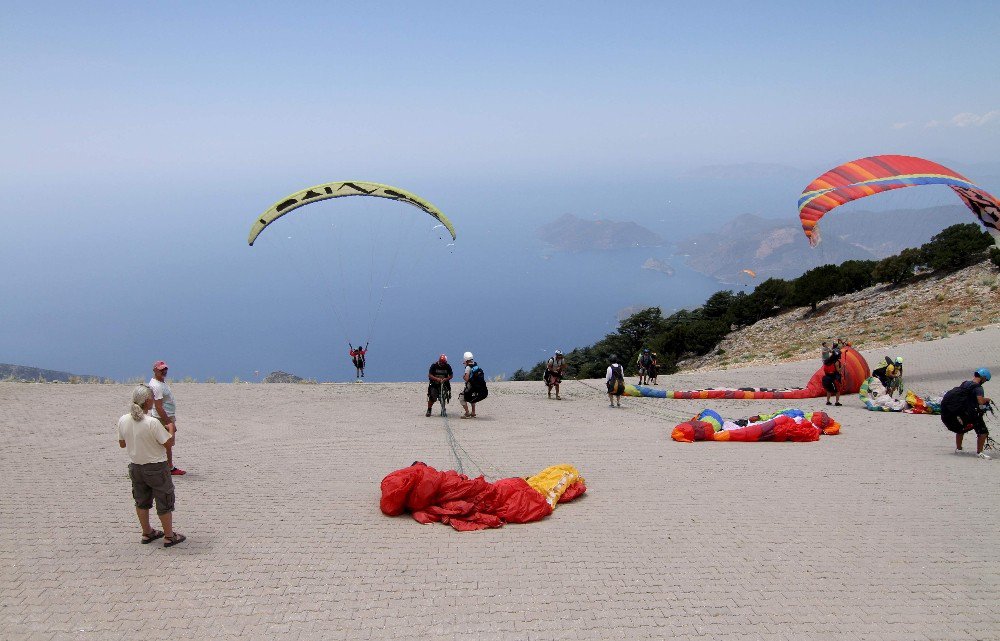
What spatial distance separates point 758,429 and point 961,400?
11.0 feet

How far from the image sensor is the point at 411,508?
27.3ft

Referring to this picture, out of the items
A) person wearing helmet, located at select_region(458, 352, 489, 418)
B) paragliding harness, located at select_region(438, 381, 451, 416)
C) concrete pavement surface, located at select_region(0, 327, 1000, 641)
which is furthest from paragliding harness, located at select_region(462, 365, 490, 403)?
concrete pavement surface, located at select_region(0, 327, 1000, 641)

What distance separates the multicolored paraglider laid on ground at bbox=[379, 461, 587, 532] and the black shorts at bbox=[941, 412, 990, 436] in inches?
295

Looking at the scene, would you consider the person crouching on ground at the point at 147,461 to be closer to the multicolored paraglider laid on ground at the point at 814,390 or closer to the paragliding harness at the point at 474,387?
the paragliding harness at the point at 474,387

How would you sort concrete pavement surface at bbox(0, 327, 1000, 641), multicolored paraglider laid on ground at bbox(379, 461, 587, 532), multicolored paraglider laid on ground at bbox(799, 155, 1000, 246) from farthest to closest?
multicolored paraglider laid on ground at bbox(799, 155, 1000, 246), multicolored paraglider laid on ground at bbox(379, 461, 587, 532), concrete pavement surface at bbox(0, 327, 1000, 641)

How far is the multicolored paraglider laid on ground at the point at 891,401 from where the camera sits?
15.9m

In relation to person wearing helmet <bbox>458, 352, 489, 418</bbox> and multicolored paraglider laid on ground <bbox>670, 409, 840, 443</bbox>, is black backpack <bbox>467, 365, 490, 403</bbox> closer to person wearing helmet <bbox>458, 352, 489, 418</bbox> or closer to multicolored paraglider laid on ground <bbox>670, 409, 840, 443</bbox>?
person wearing helmet <bbox>458, 352, 489, 418</bbox>

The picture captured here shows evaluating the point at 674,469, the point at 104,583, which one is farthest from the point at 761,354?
the point at 104,583

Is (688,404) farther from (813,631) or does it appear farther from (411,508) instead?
(813,631)

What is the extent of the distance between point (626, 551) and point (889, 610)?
242 centimetres

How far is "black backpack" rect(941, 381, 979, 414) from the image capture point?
11.2 metres

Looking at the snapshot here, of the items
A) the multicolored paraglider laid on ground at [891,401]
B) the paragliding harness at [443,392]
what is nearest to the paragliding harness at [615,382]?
the paragliding harness at [443,392]

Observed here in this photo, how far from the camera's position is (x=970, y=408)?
11227mm

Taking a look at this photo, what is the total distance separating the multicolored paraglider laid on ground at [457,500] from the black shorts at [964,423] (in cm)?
749
